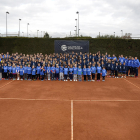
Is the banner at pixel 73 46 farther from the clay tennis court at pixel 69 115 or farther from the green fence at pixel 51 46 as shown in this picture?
the clay tennis court at pixel 69 115

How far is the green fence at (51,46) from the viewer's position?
23000 millimetres

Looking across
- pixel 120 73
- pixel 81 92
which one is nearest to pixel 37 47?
pixel 120 73

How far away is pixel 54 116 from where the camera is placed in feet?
20.4

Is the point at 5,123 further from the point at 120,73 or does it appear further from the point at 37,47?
the point at 37,47

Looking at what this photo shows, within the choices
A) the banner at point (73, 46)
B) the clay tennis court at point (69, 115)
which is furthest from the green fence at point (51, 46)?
the clay tennis court at point (69, 115)

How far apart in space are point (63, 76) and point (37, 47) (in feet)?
37.2

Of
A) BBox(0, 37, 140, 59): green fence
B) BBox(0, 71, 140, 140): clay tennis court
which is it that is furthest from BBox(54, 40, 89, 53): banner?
BBox(0, 71, 140, 140): clay tennis court

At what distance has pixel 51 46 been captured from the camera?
23359 mm

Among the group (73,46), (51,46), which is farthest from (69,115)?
(51,46)

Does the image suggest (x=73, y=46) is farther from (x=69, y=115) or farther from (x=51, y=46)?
(x=69, y=115)

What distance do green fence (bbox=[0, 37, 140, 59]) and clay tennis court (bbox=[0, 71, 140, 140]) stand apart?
14.3m

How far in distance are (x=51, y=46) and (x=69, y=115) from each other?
18.2 meters

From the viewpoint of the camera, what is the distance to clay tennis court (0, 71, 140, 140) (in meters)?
4.97

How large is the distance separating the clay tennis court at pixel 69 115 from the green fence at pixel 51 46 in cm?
1432
